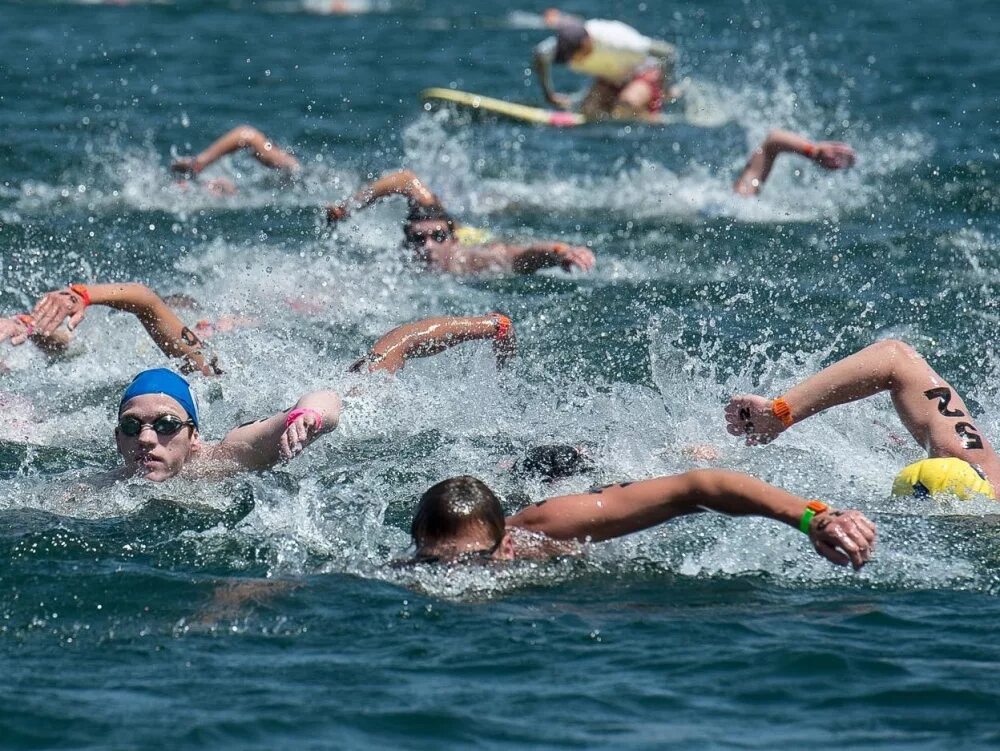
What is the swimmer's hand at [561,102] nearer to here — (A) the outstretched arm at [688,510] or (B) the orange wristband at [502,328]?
(B) the orange wristband at [502,328]

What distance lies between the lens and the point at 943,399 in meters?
8.07

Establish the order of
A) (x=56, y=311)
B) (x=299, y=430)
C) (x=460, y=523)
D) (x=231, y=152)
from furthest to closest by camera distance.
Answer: (x=231, y=152)
(x=56, y=311)
(x=299, y=430)
(x=460, y=523)

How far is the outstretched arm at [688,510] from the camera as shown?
5926mm

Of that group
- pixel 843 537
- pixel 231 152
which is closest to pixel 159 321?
pixel 843 537

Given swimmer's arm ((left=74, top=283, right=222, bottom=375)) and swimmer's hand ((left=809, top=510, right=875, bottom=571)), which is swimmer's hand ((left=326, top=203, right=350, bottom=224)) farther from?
swimmer's hand ((left=809, top=510, right=875, bottom=571))

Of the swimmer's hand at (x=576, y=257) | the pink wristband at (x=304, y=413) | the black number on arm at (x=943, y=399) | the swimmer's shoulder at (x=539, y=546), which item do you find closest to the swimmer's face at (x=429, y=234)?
the swimmer's hand at (x=576, y=257)

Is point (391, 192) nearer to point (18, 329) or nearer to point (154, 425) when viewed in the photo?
point (18, 329)

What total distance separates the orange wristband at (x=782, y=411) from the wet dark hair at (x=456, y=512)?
1.85 metres

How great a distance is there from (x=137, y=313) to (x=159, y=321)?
140mm

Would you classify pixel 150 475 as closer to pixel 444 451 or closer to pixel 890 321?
pixel 444 451

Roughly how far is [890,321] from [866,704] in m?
6.31

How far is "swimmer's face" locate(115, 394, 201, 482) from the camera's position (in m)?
7.97

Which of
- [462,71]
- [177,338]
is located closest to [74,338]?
[177,338]

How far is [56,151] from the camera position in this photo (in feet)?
55.2
